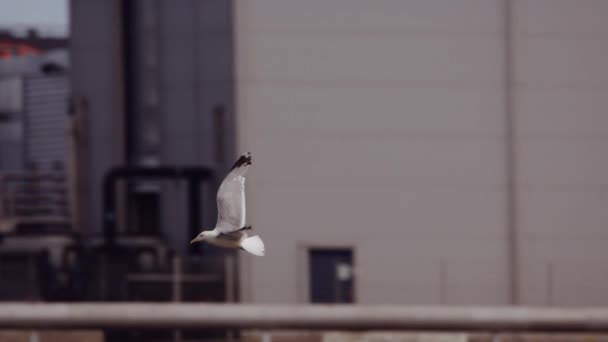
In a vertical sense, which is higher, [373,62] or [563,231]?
[373,62]

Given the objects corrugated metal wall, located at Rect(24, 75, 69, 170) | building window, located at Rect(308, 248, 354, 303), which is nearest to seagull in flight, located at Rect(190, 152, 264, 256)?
building window, located at Rect(308, 248, 354, 303)

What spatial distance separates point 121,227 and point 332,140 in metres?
5.79

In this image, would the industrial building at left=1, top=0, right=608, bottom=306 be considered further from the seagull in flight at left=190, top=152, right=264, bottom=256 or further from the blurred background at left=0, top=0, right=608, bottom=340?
the seagull in flight at left=190, top=152, right=264, bottom=256

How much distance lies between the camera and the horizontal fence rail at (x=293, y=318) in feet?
20.6

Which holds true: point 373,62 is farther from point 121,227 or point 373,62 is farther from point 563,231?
point 121,227

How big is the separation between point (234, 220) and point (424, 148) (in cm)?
1331

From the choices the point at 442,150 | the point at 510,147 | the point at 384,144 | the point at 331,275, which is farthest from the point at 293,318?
the point at 510,147

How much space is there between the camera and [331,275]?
16.3 meters

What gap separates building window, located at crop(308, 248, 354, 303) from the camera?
53.0 feet

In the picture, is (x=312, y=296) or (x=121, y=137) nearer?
(x=312, y=296)

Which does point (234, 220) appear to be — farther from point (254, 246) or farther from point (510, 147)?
point (510, 147)

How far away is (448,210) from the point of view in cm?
1597

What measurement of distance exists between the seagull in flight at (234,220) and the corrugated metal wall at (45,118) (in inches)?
945

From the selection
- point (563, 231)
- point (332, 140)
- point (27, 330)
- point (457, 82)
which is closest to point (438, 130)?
point (457, 82)
